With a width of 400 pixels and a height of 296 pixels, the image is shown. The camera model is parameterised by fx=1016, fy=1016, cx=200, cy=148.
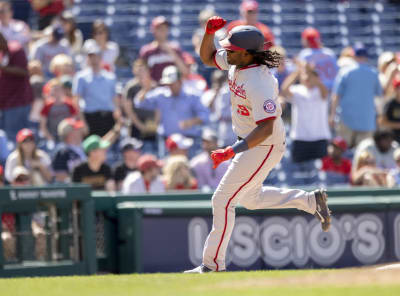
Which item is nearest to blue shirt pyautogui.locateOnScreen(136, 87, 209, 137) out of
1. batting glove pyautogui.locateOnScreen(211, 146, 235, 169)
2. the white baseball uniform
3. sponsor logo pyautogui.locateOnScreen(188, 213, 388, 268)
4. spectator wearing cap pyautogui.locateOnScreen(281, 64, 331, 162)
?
spectator wearing cap pyautogui.locateOnScreen(281, 64, 331, 162)

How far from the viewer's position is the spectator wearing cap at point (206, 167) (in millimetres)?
11570

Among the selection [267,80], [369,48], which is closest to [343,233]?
[267,80]

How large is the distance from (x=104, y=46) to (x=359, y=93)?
353 centimetres

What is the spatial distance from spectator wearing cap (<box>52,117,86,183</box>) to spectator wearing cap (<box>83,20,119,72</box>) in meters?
1.70

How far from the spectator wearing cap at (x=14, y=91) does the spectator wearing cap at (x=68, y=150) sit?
861 mm

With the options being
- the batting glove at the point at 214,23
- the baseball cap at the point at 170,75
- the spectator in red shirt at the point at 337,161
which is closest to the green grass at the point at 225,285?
the batting glove at the point at 214,23

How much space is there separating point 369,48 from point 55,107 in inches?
229

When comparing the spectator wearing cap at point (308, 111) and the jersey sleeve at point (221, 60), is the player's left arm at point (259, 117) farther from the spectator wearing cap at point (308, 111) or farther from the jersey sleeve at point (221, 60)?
the spectator wearing cap at point (308, 111)

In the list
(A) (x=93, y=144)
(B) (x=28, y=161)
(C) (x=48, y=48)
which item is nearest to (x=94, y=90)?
(A) (x=93, y=144)

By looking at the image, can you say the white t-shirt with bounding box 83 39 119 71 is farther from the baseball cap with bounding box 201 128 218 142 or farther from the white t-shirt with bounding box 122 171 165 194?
the white t-shirt with bounding box 122 171 165 194

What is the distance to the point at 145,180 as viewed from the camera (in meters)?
11.1

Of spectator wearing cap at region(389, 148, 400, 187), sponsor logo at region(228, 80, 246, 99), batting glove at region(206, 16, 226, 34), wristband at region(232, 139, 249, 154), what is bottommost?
spectator wearing cap at region(389, 148, 400, 187)

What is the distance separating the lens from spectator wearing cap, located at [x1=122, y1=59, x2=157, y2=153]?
12500mm

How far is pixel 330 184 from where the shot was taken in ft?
40.8
